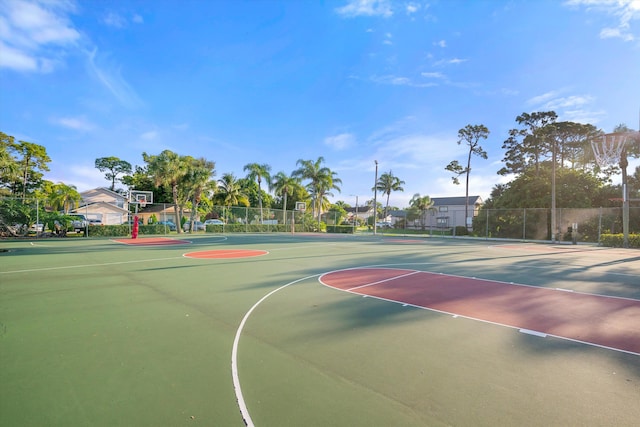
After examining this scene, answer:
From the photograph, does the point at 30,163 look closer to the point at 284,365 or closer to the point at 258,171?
the point at 258,171

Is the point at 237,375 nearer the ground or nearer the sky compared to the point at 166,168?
nearer the ground

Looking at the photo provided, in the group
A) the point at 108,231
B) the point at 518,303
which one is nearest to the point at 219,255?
the point at 518,303

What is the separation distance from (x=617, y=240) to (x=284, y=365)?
28.7 m

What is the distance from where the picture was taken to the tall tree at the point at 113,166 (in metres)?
70.1

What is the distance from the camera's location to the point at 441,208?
209 ft

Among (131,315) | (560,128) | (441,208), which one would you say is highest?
(560,128)

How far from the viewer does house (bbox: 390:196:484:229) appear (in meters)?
53.5

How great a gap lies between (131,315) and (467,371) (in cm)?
578

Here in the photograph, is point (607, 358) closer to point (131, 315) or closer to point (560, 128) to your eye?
point (131, 315)

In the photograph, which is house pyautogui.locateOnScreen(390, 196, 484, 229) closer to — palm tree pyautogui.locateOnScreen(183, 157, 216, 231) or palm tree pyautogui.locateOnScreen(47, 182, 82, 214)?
palm tree pyautogui.locateOnScreen(183, 157, 216, 231)

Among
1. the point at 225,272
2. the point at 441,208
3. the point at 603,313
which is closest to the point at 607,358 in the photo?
the point at 603,313

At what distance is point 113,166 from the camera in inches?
2813

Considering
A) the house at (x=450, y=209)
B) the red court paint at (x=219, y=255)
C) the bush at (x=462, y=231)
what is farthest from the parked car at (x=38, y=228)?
the house at (x=450, y=209)

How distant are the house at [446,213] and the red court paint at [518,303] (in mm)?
44236
